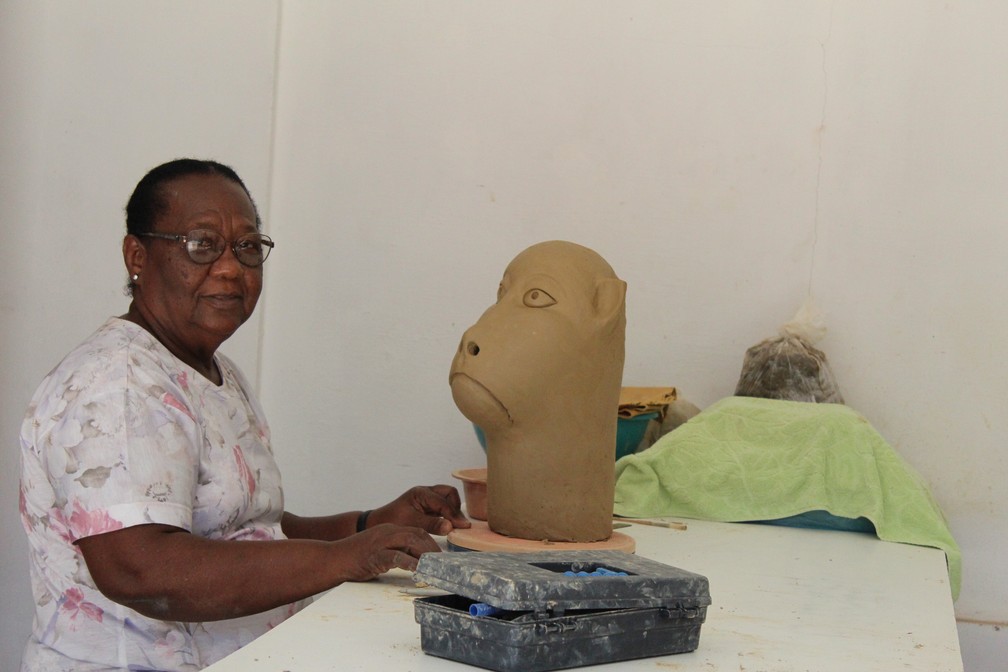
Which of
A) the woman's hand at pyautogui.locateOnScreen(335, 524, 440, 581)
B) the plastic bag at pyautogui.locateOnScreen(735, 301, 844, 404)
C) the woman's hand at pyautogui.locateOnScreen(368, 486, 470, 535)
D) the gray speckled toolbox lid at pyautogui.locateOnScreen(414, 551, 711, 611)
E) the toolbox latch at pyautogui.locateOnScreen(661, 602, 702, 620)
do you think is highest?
the plastic bag at pyautogui.locateOnScreen(735, 301, 844, 404)

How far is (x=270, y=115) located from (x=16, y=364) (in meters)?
1.16

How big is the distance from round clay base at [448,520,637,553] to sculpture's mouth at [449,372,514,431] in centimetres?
23

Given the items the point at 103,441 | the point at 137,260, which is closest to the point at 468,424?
the point at 137,260

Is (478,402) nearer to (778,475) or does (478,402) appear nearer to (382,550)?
(382,550)

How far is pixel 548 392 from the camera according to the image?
218 centimetres

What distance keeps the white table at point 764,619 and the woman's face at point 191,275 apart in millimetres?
647

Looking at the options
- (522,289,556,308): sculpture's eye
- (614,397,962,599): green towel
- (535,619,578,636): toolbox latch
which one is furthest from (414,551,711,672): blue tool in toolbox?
(614,397,962,599): green towel

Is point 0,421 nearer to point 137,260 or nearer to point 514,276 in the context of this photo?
point 137,260

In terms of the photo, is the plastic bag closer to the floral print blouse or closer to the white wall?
the white wall

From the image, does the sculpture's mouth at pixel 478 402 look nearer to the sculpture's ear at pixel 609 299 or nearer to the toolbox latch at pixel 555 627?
the sculpture's ear at pixel 609 299

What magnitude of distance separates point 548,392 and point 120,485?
81 cm

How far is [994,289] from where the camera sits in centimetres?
338

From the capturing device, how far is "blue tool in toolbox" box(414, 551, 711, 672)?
1437 mm

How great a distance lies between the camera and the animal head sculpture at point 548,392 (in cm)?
217
